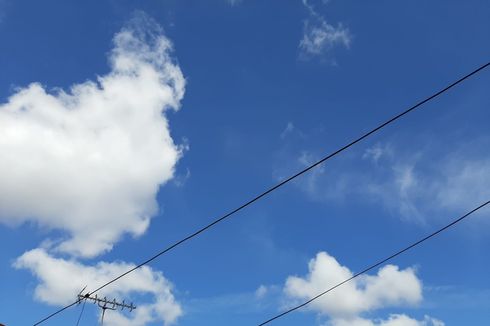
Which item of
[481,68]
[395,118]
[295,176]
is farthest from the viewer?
[295,176]

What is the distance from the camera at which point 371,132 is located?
11.0 meters

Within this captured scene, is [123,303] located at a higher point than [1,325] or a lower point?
higher

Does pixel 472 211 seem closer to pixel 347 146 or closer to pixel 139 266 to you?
pixel 347 146

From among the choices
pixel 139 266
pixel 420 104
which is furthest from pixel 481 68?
pixel 139 266

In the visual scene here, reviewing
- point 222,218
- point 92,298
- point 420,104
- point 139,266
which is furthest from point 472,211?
point 92,298

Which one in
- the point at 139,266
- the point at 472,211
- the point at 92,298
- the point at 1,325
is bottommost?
the point at 472,211

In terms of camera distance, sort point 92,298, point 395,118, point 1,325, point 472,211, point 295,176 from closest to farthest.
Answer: point 395,118 < point 295,176 < point 472,211 < point 1,325 < point 92,298

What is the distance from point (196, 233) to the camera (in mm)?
14008

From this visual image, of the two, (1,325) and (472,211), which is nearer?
(472,211)

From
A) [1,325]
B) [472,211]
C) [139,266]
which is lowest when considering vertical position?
[472,211]

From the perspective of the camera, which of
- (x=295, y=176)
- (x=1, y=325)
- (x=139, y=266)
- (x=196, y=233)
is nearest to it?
(x=295, y=176)

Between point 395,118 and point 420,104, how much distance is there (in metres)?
0.62

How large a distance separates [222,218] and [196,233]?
3.27ft

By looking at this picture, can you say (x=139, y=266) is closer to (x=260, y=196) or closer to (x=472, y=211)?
(x=260, y=196)
